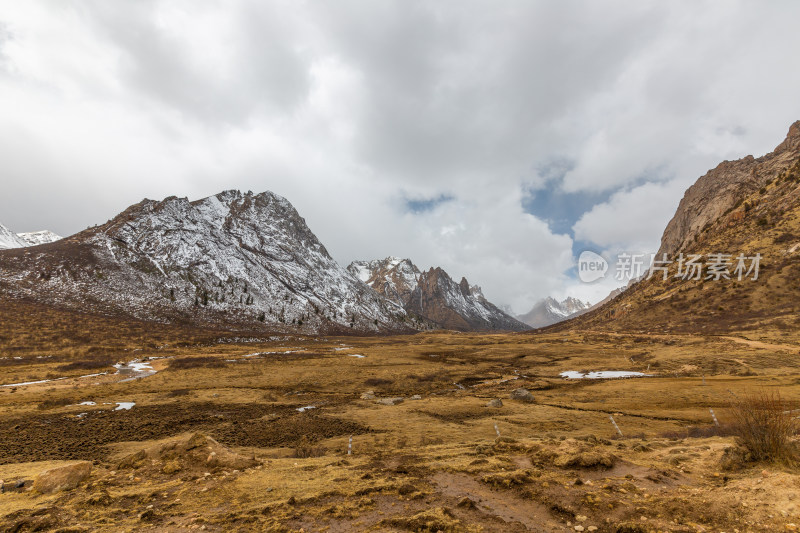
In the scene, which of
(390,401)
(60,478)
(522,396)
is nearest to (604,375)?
(522,396)

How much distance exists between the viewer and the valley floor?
277 inches

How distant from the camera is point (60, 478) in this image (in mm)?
9242

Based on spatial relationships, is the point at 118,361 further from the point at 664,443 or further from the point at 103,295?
the point at 103,295

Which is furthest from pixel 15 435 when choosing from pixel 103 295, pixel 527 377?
pixel 103 295

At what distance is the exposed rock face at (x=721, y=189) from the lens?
4555 inches

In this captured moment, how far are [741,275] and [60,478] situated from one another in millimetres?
103470

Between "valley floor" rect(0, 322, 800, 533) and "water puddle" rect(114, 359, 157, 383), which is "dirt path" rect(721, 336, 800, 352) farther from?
"water puddle" rect(114, 359, 157, 383)

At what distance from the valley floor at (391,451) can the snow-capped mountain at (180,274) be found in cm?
7294

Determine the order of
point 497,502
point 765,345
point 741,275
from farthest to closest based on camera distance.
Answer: point 741,275
point 765,345
point 497,502

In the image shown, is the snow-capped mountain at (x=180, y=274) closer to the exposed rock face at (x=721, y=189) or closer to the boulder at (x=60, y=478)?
the boulder at (x=60, y=478)

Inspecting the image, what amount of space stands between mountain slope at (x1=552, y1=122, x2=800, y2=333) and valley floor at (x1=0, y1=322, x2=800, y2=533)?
26.3 meters

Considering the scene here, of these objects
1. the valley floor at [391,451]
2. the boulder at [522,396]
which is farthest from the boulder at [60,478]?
the boulder at [522,396]

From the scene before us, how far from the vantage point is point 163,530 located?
22.5 feet

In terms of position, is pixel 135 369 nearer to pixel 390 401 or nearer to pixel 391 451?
pixel 390 401
